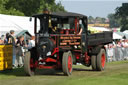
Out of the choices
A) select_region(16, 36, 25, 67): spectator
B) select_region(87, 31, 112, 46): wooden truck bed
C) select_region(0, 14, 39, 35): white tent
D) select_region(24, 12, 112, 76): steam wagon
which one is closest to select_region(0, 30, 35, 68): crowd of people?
select_region(16, 36, 25, 67): spectator

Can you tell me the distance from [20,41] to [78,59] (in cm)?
429

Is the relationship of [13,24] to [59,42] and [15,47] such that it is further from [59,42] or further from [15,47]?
[59,42]

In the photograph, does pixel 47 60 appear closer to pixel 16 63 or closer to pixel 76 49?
pixel 76 49

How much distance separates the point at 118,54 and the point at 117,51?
0.27 metres

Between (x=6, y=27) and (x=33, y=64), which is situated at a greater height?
(x=6, y=27)

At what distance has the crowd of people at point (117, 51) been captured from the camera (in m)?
26.3

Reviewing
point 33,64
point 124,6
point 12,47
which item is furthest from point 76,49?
point 124,6

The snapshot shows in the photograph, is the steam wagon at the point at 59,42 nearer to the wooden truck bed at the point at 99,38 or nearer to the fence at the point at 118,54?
the wooden truck bed at the point at 99,38

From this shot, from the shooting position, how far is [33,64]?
15.2 m

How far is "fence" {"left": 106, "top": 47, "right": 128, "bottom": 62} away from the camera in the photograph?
26.3 meters

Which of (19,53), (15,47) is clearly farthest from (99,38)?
(19,53)

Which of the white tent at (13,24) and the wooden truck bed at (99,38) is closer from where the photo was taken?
the wooden truck bed at (99,38)

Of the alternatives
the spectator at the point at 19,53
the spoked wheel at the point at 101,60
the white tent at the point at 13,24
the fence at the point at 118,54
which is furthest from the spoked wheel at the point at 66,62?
the fence at the point at 118,54

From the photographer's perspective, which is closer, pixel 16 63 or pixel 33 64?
pixel 33 64
